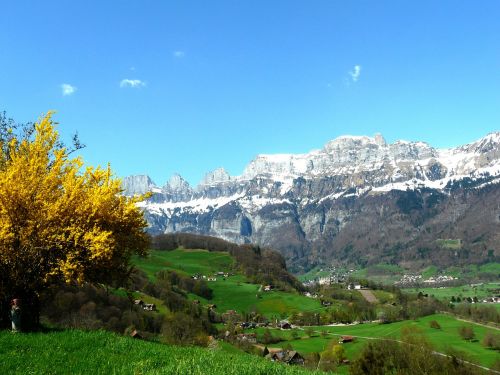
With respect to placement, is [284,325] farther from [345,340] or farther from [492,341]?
[492,341]

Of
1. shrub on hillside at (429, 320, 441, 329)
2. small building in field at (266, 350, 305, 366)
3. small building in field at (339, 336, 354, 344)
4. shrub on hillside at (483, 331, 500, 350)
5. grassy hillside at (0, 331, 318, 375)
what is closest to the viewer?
grassy hillside at (0, 331, 318, 375)

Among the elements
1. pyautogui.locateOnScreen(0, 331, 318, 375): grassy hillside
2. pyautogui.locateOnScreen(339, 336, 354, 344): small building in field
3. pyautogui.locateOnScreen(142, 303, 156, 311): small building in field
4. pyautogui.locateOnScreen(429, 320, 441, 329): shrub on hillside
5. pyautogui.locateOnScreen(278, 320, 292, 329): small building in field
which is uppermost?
pyautogui.locateOnScreen(0, 331, 318, 375): grassy hillside

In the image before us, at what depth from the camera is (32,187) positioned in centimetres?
2300

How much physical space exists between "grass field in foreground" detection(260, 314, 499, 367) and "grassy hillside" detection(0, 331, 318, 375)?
380 feet

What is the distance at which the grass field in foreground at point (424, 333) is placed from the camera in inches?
4940

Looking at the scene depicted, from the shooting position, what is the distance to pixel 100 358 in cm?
1590

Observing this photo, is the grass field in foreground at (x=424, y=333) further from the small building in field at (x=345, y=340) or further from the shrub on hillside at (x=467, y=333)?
the small building in field at (x=345, y=340)

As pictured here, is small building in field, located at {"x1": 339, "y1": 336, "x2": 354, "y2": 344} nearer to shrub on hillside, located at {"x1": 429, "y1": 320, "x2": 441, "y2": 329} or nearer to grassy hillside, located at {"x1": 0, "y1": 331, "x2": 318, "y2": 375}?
shrub on hillside, located at {"x1": 429, "y1": 320, "x2": 441, "y2": 329}

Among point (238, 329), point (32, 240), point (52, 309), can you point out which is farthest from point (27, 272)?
point (238, 329)

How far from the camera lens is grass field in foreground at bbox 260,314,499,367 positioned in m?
125

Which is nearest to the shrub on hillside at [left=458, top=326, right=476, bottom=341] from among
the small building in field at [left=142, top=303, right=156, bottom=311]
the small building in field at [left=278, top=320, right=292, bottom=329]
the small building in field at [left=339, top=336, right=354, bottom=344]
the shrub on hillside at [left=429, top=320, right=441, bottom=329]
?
the shrub on hillside at [left=429, top=320, right=441, bottom=329]

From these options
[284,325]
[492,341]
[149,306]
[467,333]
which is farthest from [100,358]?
[284,325]

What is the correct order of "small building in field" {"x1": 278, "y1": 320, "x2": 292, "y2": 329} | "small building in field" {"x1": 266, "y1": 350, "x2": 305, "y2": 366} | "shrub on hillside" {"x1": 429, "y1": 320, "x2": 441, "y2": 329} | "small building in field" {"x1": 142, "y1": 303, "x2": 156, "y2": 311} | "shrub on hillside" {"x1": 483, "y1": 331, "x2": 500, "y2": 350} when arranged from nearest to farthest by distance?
1. "small building in field" {"x1": 266, "y1": 350, "x2": 305, "y2": 366}
2. "shrub on hillside" {"x1": 483, "y1": 331, "x2": 500, "y2": 350}
3. "small building in field" {"x1": 142, "y1": 303, "x2": 156, "y2": 311}
4. "shrub on hillside" {"x1": 429, "y1": 320, "x2": 441, "y2": 329}
5. "small building in field" {"x1": 278, "y1": 320, "x2": 292, "y2": 329}

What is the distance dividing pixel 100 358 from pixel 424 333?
512 feet
